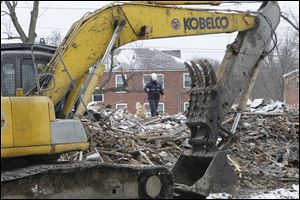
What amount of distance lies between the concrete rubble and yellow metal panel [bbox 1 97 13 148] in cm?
228

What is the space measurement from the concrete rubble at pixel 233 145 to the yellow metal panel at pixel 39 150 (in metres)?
1.66

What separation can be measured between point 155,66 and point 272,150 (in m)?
35.9

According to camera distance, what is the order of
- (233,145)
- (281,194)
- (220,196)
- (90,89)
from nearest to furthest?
(90,89), (220,196), (281,194), (233,145)

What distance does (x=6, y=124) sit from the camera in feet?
19.1

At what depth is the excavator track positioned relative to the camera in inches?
238

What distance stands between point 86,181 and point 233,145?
18.1ft

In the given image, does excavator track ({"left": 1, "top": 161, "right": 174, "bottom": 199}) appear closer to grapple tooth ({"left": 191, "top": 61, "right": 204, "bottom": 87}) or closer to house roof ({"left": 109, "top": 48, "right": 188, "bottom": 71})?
grapple tooth ({"left": 191, "top": 61, "right": 204, "bottom": 87})

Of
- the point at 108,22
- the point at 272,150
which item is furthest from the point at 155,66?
the point at 108,22

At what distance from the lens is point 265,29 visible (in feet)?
28.9

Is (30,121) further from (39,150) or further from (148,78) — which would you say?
(148,78)

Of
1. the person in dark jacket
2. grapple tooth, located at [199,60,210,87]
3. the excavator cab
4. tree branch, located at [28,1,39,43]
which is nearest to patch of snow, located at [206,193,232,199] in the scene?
grapple tooth, located at [199,60,210,87]

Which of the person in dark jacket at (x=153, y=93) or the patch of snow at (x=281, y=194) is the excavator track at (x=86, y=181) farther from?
the person in dark jacket at (x=153, y=93)

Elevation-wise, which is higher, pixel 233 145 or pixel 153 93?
pixel 153 93

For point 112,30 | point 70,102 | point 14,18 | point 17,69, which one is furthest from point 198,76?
point 14,18
